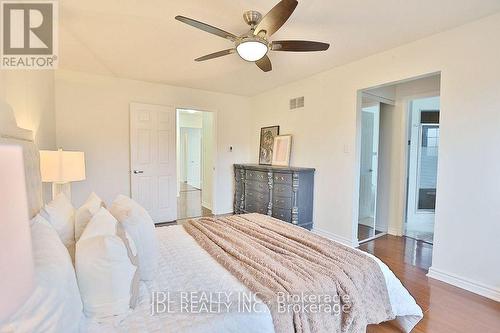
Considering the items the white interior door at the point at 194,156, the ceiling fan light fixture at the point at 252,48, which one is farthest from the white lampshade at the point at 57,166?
the white interior door at the point at 194,156

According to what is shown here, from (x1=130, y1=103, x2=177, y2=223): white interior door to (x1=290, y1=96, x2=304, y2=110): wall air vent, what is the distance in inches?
80.5

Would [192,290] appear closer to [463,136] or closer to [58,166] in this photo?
[58,166]

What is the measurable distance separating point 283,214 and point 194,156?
242 inches

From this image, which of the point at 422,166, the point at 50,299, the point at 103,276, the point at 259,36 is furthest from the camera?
the point at 422,166

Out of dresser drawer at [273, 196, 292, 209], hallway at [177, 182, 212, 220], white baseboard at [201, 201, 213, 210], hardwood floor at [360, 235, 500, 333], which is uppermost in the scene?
dresser drawer at [273, 196, 292, 209]

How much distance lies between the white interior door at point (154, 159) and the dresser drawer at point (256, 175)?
132 centimetres

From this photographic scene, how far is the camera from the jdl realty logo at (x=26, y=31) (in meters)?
1.86

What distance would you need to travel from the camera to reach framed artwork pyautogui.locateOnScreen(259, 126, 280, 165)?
4788 millimetres

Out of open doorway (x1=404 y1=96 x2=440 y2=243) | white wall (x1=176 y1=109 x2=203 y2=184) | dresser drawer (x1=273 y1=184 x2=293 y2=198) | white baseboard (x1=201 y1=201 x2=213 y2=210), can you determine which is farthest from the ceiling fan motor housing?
white wall (x1=176 y1=109 x2=203 y2=184)

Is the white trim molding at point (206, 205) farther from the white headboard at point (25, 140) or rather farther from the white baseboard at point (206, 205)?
the white headboard at point (25, 140)

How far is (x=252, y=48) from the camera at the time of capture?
210cm

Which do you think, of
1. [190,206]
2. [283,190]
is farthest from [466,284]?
[190,206]

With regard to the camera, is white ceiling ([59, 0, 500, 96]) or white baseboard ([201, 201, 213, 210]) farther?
white baseboard ([201, 201, 213, 210])

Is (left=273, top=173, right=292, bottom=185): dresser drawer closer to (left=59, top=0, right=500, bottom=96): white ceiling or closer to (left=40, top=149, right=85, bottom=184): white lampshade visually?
(left=59, top=0, right=500, bottom=96): white ceiling
